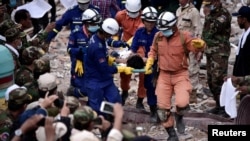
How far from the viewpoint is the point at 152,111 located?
1135cm

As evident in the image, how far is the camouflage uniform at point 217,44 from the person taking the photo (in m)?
11.2

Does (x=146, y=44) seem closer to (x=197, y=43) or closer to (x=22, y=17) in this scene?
(x=197, y=43)

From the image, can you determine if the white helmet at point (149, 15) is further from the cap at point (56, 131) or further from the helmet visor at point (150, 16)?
the cap at point (56, 131)

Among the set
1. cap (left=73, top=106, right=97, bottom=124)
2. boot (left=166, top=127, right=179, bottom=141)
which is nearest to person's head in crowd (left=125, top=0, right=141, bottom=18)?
boot (left=166, top=127, right=179, bottom=141)

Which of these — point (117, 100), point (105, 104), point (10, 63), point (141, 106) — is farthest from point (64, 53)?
point (105, 104)

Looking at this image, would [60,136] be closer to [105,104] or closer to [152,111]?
[105,104]

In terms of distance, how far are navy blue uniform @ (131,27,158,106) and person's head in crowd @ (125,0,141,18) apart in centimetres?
68

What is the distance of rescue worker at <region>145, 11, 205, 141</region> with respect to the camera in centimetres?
1002

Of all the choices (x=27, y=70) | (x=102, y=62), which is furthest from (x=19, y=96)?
(x=102, y=62)

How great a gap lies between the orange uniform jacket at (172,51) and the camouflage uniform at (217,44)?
125cm

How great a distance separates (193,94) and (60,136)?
5.30 metres

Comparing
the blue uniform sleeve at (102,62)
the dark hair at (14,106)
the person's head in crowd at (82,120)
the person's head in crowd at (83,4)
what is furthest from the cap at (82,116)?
the person's head in crowd at (83,4)

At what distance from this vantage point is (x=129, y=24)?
11.8 m

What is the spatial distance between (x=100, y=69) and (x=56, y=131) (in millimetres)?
3049
